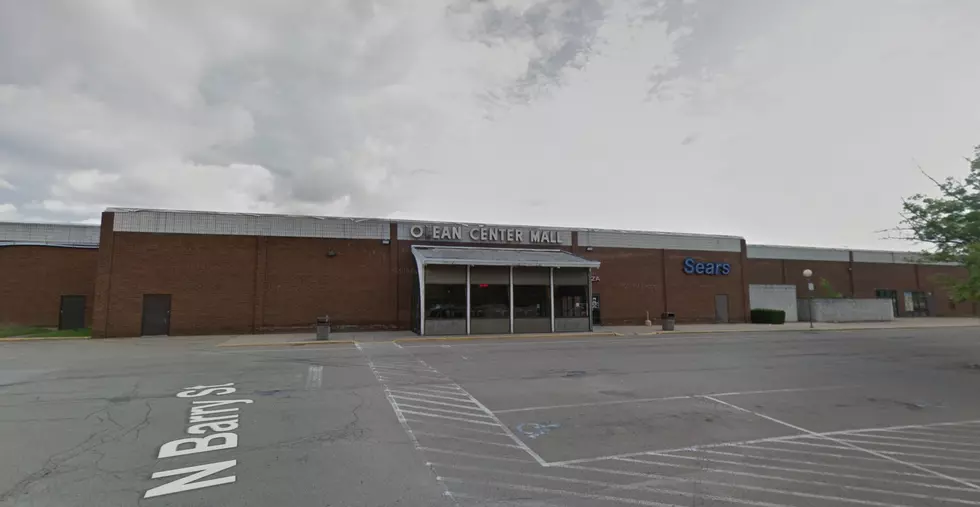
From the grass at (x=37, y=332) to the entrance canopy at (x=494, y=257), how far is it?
16.9 m

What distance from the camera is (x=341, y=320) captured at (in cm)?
2558

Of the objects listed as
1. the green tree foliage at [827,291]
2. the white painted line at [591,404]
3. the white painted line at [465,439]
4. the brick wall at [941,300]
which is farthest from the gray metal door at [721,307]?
the white painted line at [465,439]

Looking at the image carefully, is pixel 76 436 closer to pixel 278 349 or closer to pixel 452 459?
pixel 452 459

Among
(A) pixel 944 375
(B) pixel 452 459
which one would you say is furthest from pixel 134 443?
(A) pixel 944 375

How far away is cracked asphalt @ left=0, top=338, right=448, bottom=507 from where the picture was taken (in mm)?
4688

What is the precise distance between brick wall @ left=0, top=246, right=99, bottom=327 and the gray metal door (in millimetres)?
37994

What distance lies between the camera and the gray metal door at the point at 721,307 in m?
33.5

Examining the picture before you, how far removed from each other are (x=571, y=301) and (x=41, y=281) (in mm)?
28367

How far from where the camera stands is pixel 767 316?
33594 millimetres

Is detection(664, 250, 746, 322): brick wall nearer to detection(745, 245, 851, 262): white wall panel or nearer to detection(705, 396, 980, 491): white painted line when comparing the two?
detection(745, 245, 851, 262): white wall panel

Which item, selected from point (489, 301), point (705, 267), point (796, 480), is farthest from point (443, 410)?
point (705, 267)

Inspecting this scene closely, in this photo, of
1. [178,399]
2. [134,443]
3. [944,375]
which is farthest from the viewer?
[944,375]

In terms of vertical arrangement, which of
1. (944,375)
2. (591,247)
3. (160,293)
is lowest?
(944,375)

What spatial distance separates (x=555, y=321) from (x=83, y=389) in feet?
68.0
